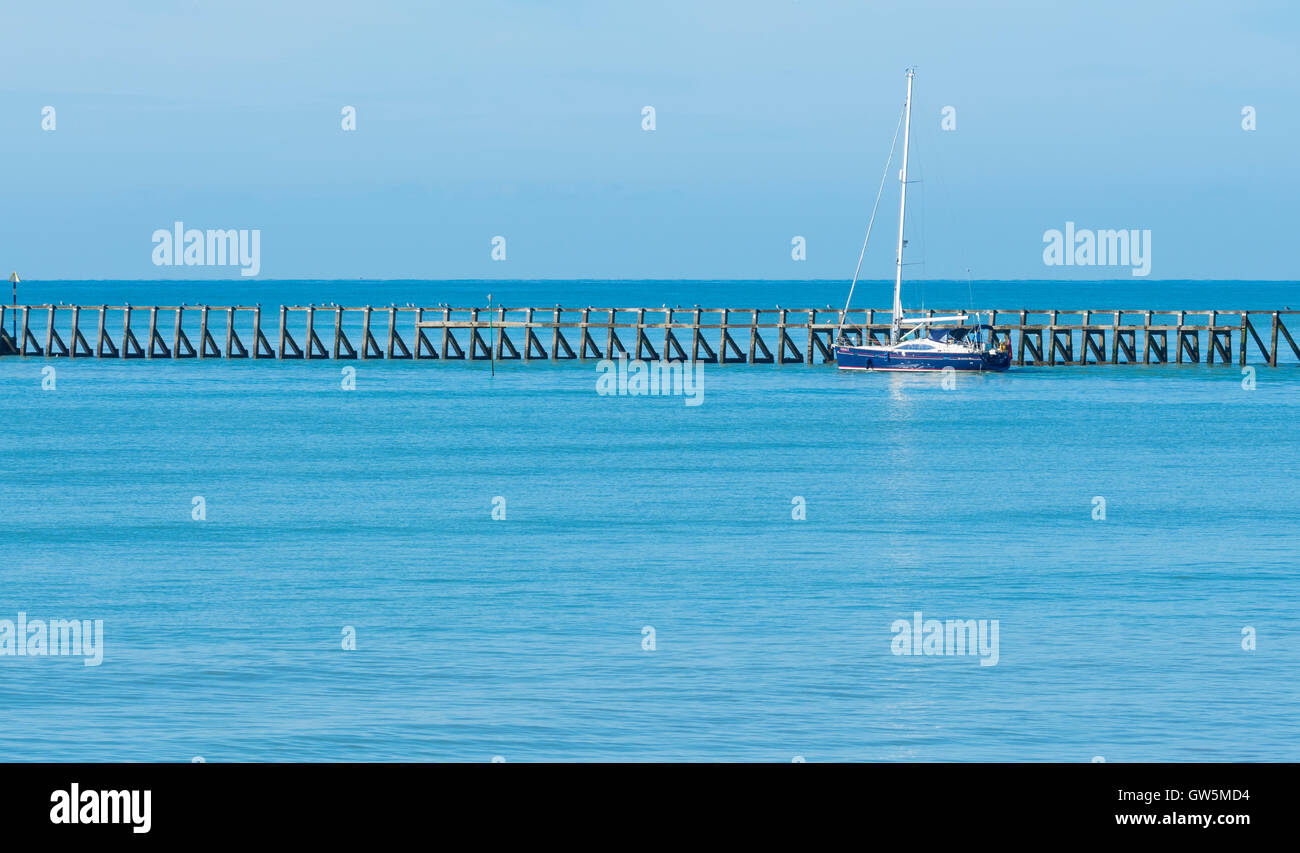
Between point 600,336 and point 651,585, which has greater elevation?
point 600,336

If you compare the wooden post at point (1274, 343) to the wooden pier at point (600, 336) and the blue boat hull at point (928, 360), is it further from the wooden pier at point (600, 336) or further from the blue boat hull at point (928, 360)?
the blue boat hull at point (928, 360)

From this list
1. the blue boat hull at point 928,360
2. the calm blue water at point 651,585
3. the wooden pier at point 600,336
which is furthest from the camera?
the wooden pier at point 600,336

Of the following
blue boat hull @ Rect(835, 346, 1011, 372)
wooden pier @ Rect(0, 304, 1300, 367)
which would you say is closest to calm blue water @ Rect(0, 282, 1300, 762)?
blue boat hull @ Rect(835, 346, 1011, 372)

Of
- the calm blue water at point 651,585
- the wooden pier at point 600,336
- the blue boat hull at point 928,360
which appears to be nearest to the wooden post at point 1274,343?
the wooden pier at point 600,336

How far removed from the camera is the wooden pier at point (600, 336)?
74125 millimetres

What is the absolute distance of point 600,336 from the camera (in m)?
144

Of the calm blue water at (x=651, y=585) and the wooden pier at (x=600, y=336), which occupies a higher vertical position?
the wooden pier at (x=600, y=336)

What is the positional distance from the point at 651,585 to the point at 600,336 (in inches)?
4663

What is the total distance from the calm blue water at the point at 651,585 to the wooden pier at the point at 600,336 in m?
17.1

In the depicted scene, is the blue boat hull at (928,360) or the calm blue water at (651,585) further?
the blue boat hull at (928,360)

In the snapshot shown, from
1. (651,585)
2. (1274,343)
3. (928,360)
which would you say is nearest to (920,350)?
(928,360)

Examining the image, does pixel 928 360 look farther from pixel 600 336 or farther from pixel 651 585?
pixel 600 336

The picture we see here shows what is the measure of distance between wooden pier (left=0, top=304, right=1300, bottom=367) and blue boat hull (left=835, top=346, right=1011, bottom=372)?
197 cm

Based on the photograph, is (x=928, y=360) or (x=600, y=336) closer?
(x=928, y=360)
